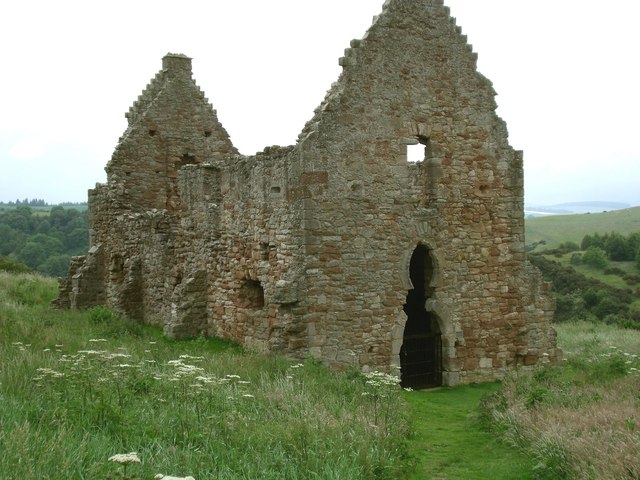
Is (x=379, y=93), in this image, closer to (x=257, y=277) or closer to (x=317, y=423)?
(x=257, y=277)

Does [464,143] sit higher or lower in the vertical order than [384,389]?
higher

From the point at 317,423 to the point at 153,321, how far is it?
36.6ft

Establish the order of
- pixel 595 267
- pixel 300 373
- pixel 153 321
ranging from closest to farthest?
pixel 300 373, pixel 153 321, pixel 595 267

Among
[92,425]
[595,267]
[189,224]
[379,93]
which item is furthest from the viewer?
[595,267]

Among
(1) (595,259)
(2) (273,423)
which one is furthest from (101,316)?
(1) (595,259)

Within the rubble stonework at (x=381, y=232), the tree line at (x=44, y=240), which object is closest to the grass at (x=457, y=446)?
the rubble stonework at (x=381, y=232)

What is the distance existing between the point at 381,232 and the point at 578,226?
3202 inches

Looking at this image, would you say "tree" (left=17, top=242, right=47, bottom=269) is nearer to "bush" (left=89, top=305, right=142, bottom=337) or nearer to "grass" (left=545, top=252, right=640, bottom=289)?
"bush" (left=89, top=305, right=142, bottom=337)

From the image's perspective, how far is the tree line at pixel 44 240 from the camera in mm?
42781

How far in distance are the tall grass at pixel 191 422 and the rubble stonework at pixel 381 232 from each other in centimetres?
248

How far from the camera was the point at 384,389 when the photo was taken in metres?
9.84

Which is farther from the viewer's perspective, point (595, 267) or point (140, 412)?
point (595, 267)

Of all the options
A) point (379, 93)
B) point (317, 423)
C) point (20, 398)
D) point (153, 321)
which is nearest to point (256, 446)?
point (317, 423)

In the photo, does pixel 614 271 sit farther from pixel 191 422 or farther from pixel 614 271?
pixel 191 422
